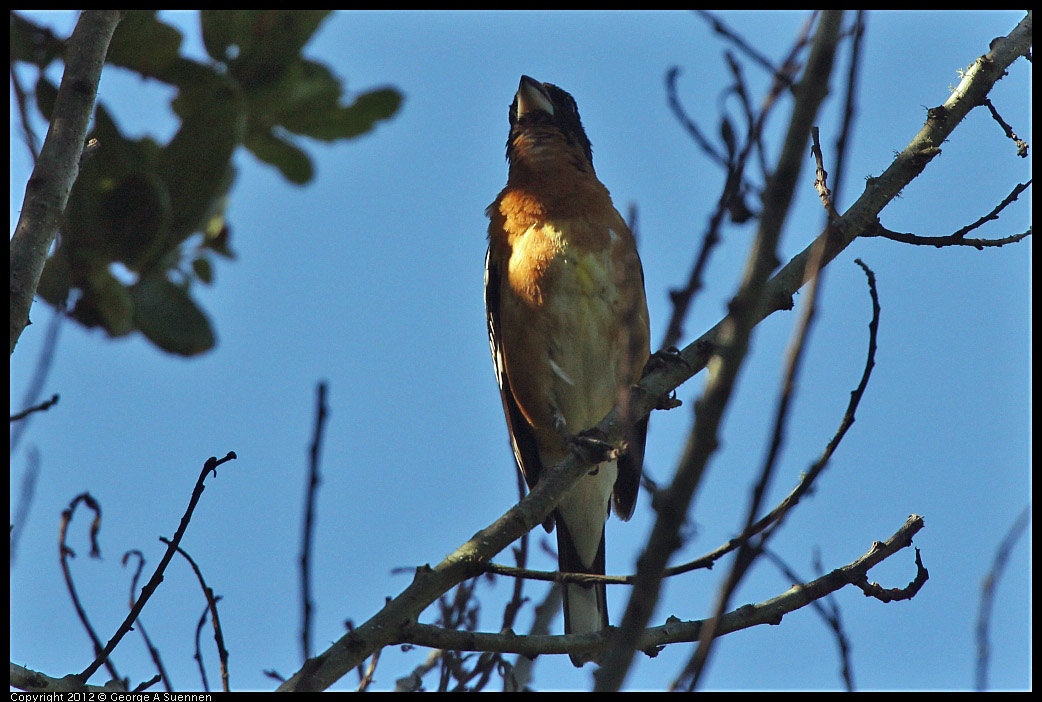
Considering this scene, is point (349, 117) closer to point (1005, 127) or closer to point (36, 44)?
point (36, 44)

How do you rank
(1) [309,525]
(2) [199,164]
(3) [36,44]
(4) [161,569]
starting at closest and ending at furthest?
(1) [309,525] → (4) [161,569] → (3) [36,44] → (2) [199,164]

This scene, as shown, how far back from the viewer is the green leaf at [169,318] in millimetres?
4270

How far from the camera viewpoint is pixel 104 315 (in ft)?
12.9

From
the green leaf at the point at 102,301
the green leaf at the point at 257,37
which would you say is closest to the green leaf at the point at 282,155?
the green leaf at the point at 257,37

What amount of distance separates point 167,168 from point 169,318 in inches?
29.4

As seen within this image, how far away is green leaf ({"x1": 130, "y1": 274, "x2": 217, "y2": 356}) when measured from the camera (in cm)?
427

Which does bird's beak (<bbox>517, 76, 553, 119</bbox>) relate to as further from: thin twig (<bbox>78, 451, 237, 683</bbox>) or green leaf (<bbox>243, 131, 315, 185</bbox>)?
thin twig (<bbox>78, 451, 237, 683</bbox>)

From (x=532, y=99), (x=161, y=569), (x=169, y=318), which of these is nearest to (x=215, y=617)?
(x=161, y=569)

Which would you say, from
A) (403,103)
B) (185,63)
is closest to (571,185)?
(403,103)

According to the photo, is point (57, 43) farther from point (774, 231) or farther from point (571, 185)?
point (774, 231)

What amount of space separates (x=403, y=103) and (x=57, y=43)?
7.22 feet

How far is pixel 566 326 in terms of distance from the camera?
5508 millimetres

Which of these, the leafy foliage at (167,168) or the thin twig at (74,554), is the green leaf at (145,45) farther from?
the thin twig at (74,554)

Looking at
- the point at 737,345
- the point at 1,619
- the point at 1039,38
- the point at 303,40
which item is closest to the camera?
the point at 737,345
